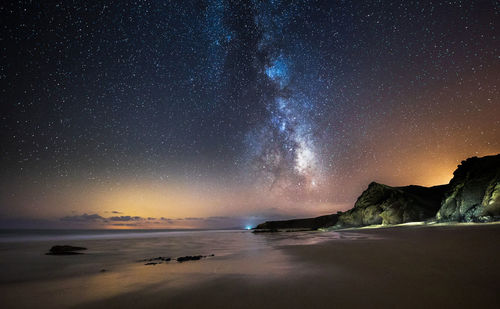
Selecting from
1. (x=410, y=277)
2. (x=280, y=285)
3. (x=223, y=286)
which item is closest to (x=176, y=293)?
(x=223, y=286)

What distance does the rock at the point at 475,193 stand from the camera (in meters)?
17.6

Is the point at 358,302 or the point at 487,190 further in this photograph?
the point at 487,190

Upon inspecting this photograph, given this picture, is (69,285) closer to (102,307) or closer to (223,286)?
(102,307)

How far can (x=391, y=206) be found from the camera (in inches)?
1503

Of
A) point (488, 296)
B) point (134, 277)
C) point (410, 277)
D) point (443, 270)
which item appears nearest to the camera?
point (488, 296)

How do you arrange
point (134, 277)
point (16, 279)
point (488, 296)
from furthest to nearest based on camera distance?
point (16, 279) → point (134, 277) → point (488, 296)

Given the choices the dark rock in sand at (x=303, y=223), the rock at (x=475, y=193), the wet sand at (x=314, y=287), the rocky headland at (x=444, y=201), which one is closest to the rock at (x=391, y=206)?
the rocky headland at (x=444, y=201)

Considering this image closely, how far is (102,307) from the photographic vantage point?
14.5 feet

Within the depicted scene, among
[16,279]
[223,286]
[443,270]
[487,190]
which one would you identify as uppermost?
[487,190]

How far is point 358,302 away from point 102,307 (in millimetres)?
5105

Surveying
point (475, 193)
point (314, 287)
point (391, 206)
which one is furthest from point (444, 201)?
point (314, 287)

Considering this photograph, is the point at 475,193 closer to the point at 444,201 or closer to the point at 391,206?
the point at 444,201

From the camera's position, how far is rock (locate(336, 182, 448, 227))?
35.8 metres

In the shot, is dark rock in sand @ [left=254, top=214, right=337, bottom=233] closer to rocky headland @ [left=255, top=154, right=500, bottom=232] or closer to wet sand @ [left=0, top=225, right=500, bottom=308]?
rocky headland @ [left=255, top=154, right=500, bottom=232]
